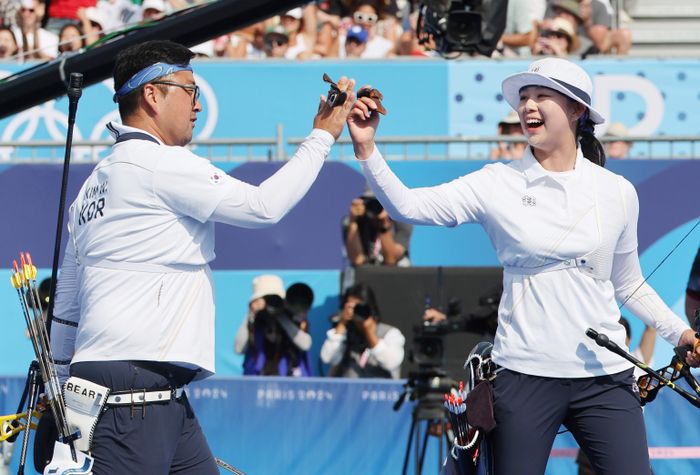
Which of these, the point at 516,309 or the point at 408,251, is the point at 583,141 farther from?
the point at 408,251

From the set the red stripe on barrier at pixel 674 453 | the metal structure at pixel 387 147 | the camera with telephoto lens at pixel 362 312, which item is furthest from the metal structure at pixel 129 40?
the metal structure at pixel 387 147

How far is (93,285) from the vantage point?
4.48m

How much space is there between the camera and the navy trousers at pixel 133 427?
4.39m

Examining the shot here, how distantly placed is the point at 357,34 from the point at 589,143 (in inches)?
288

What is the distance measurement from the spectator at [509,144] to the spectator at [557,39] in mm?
1020

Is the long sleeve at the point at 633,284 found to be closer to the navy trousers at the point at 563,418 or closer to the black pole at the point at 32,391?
the navy trousers at the point at 563,418

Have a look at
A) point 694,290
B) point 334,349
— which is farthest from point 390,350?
point 694,290

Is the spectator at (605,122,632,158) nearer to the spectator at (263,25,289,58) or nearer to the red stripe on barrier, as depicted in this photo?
the red stripe on barrier

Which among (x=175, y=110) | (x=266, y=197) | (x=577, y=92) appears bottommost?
(x=266, y=197)

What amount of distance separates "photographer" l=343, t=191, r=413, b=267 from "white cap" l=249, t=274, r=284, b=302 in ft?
2.25

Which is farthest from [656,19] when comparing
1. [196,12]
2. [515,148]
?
[196,12]

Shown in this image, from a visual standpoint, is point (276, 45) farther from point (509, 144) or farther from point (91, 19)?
point (509, 144)

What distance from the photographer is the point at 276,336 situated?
388 inches

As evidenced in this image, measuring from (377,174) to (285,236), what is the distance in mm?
6217
